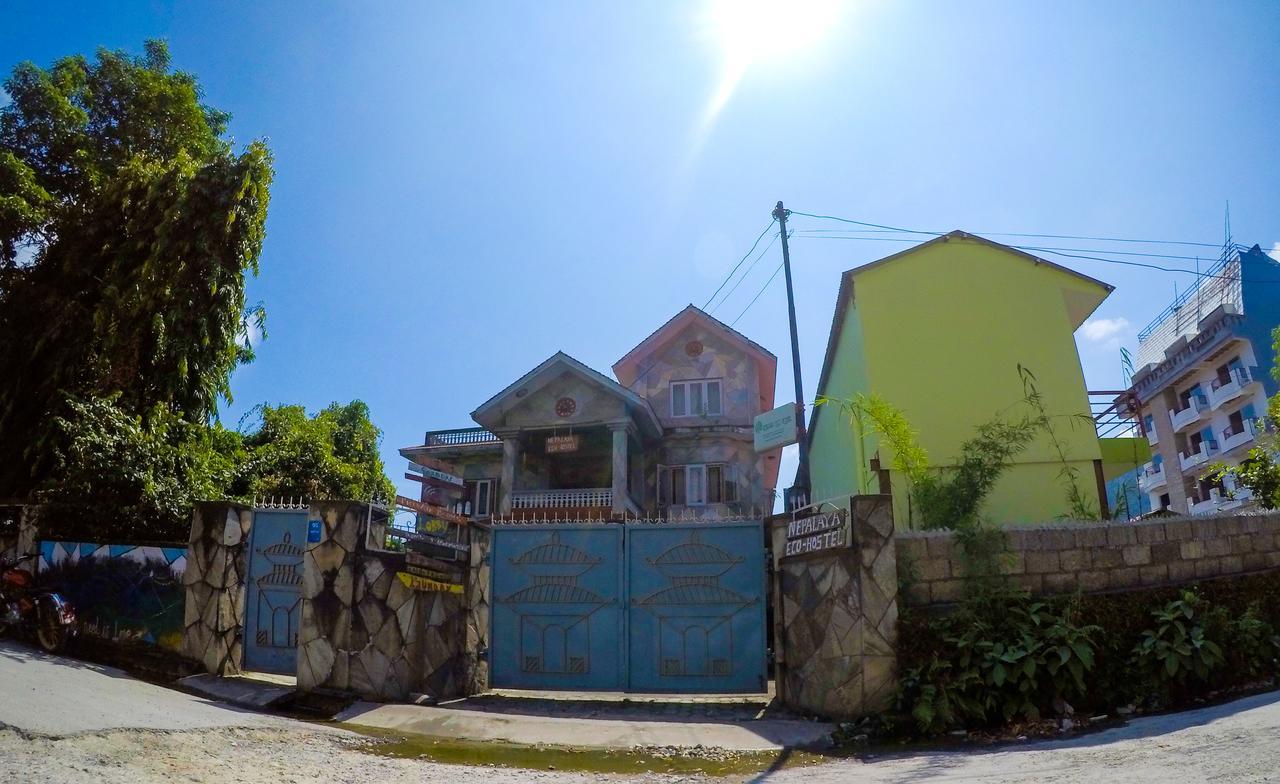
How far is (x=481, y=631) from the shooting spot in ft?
29.2

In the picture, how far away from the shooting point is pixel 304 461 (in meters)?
20.8

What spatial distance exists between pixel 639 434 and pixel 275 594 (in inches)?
532

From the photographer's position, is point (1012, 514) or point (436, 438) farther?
point (436, 438)

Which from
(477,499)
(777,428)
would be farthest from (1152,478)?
(477,499)

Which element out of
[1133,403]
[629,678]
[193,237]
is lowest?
[629,678]

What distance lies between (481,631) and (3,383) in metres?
13.1

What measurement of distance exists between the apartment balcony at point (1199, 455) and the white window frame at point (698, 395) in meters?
31.1

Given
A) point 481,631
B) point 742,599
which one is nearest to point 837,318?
point 742,599

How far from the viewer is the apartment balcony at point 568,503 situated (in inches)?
797

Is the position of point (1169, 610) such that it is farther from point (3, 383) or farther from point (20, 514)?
point (3, 383)

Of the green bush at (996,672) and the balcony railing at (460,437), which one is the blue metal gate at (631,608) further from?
the balcony railing at (460,437)

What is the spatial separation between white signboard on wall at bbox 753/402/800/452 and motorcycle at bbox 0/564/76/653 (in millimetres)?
12040

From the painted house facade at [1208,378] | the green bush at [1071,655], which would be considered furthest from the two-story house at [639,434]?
the painted house facade at [1208,378]

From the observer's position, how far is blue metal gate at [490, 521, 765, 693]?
8.20 meters
